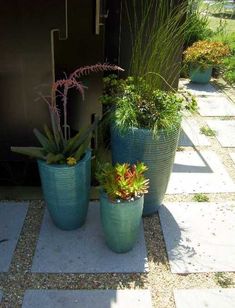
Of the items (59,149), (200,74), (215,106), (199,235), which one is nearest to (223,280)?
(199,235)

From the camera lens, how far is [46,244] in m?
2.38

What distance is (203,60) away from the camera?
524 centimetres

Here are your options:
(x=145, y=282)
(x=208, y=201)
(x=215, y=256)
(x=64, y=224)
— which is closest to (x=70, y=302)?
(x=145, y=282)

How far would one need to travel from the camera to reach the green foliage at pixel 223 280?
6.96ft

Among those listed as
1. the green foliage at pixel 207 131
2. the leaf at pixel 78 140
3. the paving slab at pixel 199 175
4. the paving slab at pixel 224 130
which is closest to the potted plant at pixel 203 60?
the paving slab at pixel 224 130

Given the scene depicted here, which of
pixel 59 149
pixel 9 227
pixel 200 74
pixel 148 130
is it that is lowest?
pixel 9 227

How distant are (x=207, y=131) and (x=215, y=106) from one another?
2.58 feet

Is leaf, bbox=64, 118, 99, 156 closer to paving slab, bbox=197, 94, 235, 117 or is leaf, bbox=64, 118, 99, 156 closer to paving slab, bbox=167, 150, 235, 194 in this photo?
paving slab, bbox=167, 150, 235, 194

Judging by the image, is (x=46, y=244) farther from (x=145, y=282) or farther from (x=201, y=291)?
(x=201, y=291)

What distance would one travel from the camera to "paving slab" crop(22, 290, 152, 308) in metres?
1.97

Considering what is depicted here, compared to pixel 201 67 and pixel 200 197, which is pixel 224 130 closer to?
pixel 200 197

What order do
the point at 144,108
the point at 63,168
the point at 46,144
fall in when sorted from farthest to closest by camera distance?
the point at 144,108 < the point at 46,144 < the point at 63,168

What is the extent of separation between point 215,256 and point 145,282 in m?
0.47

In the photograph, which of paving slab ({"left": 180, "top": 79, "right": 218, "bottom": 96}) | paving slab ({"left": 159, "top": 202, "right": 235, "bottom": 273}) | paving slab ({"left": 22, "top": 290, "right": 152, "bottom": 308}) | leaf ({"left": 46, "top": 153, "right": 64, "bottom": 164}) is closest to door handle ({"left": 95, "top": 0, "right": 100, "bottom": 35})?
leaf ({"left": 46, "top": 153, "right": 64, "bottom": 164})
